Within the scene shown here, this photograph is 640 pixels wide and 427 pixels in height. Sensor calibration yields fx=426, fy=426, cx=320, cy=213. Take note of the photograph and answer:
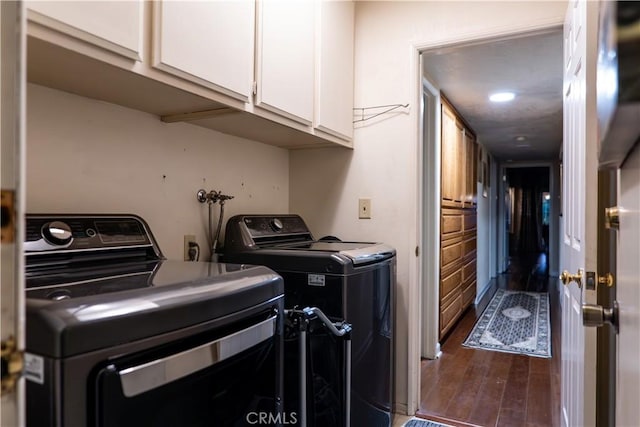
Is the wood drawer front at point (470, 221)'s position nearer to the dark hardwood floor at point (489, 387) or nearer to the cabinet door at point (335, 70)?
the dark hardwood floor at point (489, 387)

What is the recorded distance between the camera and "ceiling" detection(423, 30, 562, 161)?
2539mm

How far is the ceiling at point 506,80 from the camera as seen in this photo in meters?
2.54

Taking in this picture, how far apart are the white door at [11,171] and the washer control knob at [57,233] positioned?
75 cm

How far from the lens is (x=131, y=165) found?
4.93 ft

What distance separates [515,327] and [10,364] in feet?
14.0

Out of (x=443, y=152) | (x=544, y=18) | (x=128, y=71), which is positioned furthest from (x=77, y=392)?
(x=443, y=152)

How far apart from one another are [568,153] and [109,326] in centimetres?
185

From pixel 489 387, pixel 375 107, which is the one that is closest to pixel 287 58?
pixel 375 107

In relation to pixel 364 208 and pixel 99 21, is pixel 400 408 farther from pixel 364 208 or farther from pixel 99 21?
pixel 99 21

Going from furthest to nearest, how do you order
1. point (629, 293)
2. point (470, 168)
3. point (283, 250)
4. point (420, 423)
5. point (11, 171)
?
point (470, 168) < point (420, 423) < point (283, 250) < point (629, 293) < point (11, 171)

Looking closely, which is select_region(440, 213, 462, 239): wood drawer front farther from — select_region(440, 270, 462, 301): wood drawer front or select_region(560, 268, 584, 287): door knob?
select_region(560, 268, 584, 287): door knob

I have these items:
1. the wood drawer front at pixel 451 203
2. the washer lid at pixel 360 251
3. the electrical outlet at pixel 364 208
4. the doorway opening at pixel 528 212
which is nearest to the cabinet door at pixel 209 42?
the washer lid at pixel 360 251

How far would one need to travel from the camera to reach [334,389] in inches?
62.4

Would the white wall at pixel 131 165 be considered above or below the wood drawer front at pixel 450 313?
above
